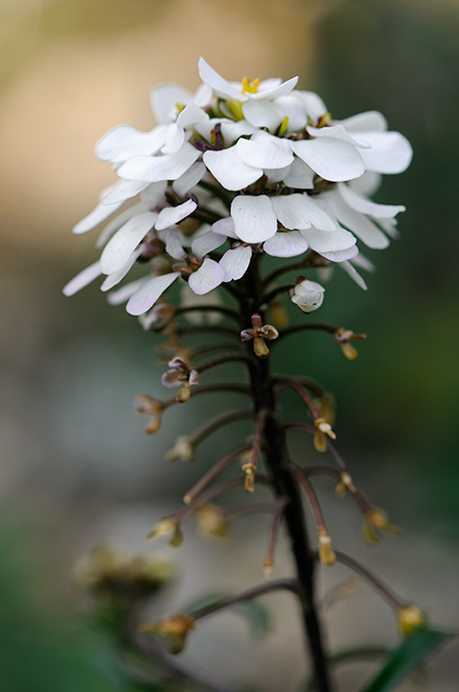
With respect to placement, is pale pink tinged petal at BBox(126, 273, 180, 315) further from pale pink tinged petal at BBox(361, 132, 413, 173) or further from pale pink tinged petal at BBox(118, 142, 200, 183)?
pale pink tinged petal at BBox(361, 132, 413, 173)

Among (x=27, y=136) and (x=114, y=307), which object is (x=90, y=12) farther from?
(x=114, y=307)

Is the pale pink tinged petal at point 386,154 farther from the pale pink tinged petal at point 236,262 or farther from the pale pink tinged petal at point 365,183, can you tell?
the pale pink tinged petal at point 236,262

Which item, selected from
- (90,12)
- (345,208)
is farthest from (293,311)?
(90,12)

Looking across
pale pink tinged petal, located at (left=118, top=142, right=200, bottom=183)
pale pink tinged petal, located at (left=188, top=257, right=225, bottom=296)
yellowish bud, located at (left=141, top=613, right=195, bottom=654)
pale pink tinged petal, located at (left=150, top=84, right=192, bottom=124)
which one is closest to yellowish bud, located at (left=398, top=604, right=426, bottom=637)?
yellowish bud, located at (left=141, top=613, right=195, bottom=654)

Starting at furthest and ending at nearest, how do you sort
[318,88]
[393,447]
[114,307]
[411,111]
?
1. [114,307]
2. [318,88]
3. [411,111]
4. [393,447]

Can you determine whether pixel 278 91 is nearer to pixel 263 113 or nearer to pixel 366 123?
pixel 263 113

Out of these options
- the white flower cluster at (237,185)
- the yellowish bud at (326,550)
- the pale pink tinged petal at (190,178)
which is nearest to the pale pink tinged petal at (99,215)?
the white flower cluster at (237,185)
